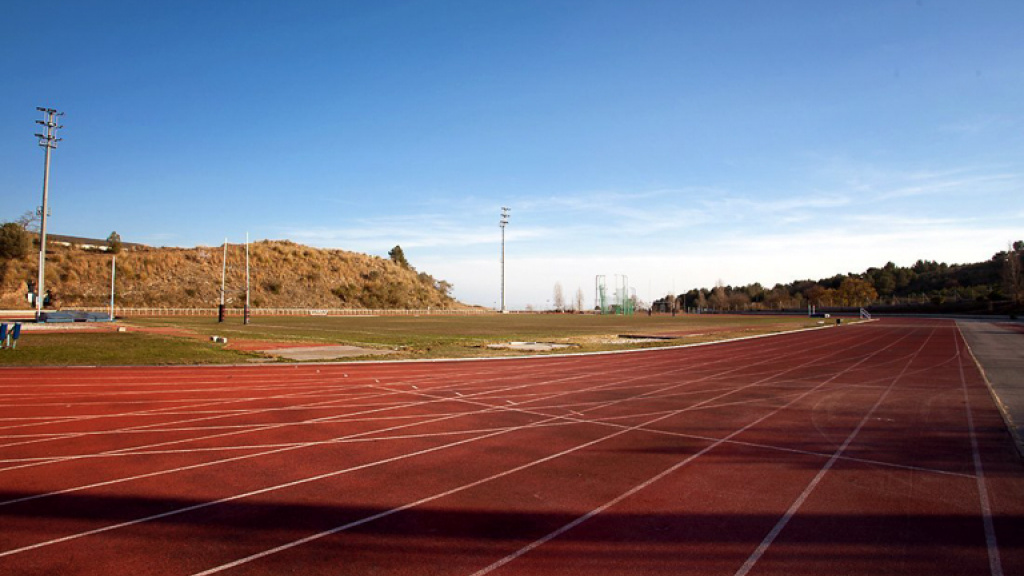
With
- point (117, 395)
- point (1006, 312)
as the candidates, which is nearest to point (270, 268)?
point (117, 395)

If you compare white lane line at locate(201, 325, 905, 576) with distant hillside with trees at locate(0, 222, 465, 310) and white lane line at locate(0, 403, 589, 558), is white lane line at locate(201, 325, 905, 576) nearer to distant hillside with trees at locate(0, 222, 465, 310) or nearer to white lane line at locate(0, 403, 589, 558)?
white lane line at locate(0, 403, 589, 558)

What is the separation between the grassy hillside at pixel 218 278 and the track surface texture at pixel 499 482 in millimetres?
59920

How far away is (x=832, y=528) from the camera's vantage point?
490 cm

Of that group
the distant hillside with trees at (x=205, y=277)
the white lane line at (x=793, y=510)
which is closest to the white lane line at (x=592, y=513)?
the white lane line at (x=793, y=510)

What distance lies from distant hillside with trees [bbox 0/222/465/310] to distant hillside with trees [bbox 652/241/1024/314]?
5751 centimetres

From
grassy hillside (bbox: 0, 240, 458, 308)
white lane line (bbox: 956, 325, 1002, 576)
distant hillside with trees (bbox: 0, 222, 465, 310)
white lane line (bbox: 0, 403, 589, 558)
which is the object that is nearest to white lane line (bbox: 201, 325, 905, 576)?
white lane line (bbox: 0, 403, 589, 558)

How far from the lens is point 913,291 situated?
139 m

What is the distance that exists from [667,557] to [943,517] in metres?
2.95

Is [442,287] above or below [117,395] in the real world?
above

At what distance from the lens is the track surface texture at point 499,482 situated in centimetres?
432

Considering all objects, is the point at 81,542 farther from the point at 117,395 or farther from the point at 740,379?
the point at 740,379

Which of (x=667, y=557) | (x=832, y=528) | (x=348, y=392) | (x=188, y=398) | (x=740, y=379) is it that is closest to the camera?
(x=667, y=557)

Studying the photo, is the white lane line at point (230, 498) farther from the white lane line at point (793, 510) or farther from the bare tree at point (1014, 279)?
the bare tree at point (1014, 279)

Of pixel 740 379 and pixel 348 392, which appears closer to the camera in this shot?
pixel 348 392
